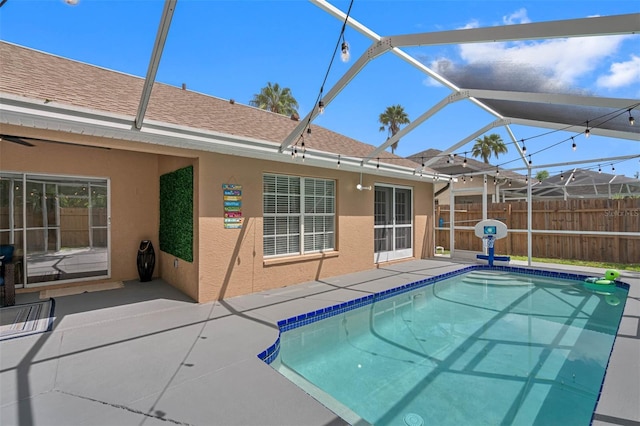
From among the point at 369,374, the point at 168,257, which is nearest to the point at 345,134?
the point at 168,257

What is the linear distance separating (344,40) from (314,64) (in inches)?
75.1

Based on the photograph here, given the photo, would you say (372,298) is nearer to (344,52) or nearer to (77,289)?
(344,52)

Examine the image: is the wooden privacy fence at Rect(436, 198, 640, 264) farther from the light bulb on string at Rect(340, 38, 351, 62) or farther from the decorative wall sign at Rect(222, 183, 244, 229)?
the light bulb on string at Rect(340, 38, 351, 62)

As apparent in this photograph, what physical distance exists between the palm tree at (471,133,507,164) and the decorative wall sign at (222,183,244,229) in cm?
2771

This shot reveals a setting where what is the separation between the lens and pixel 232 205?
22.5 feet

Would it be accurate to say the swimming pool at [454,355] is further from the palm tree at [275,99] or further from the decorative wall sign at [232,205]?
the palm tree at [275,99]

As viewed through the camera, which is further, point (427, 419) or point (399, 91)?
point (399, 91)

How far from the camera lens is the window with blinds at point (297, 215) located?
7830 millimetres

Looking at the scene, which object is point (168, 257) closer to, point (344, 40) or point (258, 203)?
point (258, 203)

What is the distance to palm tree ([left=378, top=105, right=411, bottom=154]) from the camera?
3133 cm

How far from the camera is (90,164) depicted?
7.50 meters

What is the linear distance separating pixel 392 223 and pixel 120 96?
9076 millimetres

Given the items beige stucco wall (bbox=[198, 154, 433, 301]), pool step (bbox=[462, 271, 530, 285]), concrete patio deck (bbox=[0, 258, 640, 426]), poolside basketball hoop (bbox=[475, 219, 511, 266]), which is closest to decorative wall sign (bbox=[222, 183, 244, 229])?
beige stucco wall (bbox=[198, 154, 433, 301])

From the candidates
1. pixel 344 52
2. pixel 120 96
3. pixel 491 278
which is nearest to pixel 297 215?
pixel 344 52
